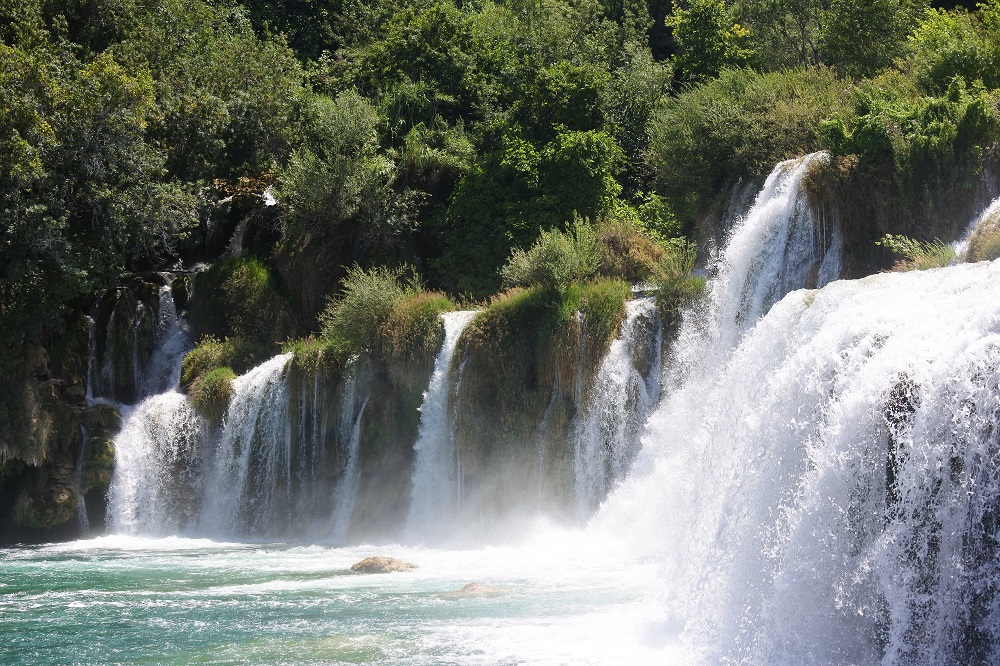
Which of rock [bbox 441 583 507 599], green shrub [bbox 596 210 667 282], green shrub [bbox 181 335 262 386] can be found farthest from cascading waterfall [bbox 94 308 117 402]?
rock [bbox 441 583 507 599]

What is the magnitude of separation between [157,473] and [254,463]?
2341 mm

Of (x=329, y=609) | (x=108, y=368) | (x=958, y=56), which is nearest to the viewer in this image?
(x=329, y=609)

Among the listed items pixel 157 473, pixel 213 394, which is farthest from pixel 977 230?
pixel 157 473

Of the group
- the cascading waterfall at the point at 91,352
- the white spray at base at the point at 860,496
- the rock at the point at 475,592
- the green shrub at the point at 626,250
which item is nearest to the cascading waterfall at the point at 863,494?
the white spray at base at the point at 860,496

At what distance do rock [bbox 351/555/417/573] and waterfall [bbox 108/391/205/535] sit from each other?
8.10 meters

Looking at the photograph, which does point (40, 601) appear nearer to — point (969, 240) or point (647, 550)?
point (647, 550)

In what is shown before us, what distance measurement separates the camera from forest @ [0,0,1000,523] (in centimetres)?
2348

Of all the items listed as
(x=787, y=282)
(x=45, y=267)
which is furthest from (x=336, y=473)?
(x=787, y=282)

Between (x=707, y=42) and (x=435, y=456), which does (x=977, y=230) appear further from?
(x=707, y=42)

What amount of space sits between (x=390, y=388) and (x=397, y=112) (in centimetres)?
1174

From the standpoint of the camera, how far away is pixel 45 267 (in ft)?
85.4

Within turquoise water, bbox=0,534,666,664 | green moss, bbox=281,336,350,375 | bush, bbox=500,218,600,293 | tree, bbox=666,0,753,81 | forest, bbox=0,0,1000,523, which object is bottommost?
turquoise water, bbox=0,534,666,664

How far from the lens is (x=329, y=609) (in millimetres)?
15773

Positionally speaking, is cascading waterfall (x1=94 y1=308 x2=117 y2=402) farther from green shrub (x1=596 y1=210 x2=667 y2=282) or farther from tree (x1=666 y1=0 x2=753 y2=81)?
tree (x1=666 y1=0 x2=753 y2=81)
